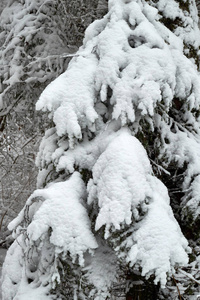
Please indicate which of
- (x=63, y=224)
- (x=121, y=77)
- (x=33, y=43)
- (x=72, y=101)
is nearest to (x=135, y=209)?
(x=63, y=224)

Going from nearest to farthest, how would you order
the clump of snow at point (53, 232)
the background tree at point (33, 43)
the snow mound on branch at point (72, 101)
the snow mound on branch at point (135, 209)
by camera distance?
1. the snow mound on branch at point (135, 209)
2. the clump of snow at point (53, 232)
3. the snow mound on branch at point (72, 101)
4. the background tree at point (33, 43)

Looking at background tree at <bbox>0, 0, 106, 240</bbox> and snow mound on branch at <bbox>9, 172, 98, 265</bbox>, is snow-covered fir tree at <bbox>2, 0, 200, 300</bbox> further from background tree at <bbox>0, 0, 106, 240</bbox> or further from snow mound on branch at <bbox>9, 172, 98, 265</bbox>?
background tree at <bbox>0, 0, 106, 240</bbox>

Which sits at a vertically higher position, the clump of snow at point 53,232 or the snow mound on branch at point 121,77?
the snow mound on branch at point 121,77

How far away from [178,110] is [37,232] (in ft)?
7.86

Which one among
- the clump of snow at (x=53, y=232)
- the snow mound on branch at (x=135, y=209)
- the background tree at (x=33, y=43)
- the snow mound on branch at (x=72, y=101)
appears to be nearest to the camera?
the snow mound on branch at (x=135, y=209)

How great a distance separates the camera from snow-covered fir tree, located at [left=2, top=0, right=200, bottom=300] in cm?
262

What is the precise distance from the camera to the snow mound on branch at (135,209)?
2.53 meters

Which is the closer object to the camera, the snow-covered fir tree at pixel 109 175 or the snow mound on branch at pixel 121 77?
the snow-covered fir tree at pixel 109 175

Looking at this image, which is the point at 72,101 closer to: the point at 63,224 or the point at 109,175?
the point at 109,175

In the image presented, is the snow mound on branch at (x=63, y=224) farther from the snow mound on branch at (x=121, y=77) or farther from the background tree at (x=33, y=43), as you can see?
the background tree at (x=33, y=43)

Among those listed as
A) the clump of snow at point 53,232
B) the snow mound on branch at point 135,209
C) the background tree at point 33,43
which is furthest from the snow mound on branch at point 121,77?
the background tree at point 33,43

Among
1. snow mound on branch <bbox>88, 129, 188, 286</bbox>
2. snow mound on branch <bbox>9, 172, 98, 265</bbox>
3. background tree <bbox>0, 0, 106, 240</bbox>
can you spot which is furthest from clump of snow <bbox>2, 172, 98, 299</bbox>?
background tree <bbox>0, 0, 106, 240</bbox>

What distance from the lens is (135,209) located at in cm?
267

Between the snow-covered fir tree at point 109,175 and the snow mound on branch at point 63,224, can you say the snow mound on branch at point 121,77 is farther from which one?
the snow mound on branch at point 63,224
